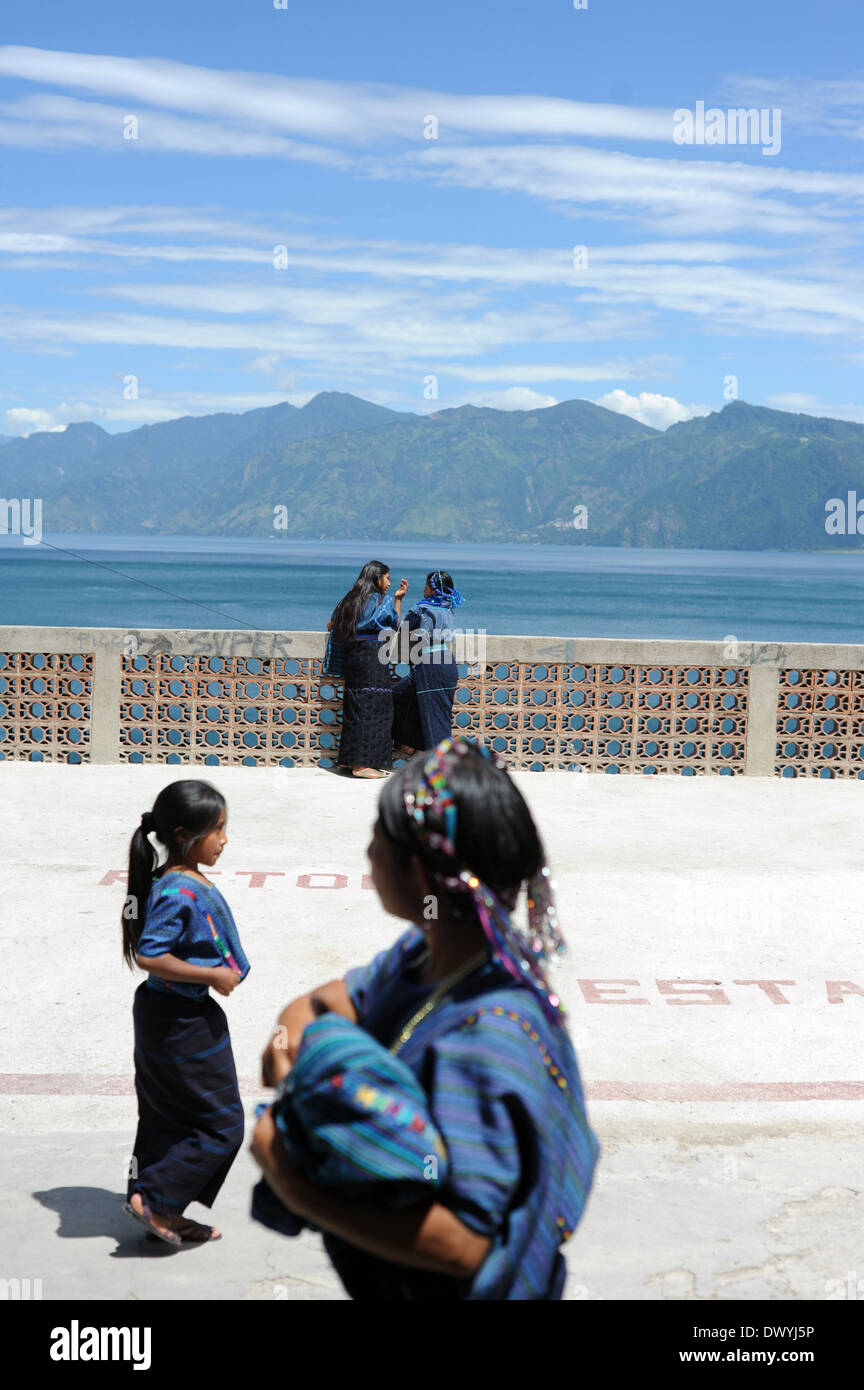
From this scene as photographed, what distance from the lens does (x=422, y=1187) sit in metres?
1.71

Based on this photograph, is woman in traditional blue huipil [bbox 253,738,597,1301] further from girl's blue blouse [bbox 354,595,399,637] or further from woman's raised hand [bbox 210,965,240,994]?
girl's blue blouse [bbox 354,595,399,637]

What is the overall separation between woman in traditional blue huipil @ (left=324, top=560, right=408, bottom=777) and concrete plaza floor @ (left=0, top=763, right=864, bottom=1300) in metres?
0.86

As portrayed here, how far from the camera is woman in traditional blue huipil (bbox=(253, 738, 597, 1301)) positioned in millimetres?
1735

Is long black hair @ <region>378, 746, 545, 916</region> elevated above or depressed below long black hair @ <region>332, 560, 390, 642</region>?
below

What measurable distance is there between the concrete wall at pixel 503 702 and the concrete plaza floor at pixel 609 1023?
136 centimetres

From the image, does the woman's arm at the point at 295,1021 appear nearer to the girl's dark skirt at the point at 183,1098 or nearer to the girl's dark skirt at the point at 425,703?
the girl's dark skirt at the point at 183,1098

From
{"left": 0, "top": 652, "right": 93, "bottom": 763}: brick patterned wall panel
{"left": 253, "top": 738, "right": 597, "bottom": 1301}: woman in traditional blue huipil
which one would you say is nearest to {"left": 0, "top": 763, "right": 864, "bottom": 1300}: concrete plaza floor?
{"left": 0, "top": 652, "right": 93, "bottom": 763}: brick patterned wall panel

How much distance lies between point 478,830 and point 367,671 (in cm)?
998

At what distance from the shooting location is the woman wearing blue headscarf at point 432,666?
11391mm

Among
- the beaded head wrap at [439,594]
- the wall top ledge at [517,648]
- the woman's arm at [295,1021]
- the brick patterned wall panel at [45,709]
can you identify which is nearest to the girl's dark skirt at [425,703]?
the beaded head wrap at [439,594]

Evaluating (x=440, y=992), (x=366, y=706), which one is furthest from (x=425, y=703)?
(x=440, y=992)

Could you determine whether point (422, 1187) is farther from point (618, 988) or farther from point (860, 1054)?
point (618, 988)
